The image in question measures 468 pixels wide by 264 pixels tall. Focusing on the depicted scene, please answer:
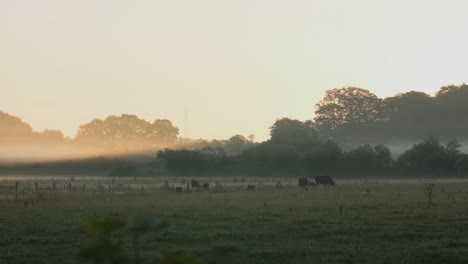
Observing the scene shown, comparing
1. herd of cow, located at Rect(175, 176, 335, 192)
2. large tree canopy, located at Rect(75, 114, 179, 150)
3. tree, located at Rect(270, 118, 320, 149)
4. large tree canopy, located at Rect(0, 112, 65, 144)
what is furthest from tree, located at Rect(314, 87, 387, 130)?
herd of cow, located at Rect(175, 176, 335, 192)

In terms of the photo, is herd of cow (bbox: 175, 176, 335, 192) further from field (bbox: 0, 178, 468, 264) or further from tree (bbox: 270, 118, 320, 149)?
tree (bbox: 270, 118, 320, 149)

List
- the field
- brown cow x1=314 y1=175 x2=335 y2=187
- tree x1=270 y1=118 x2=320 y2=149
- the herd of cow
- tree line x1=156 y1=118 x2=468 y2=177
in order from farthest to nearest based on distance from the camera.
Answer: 1. tree x1=270 y1=118 x2=320 y2=149
2. tree line x1=156 y1=118 x2=468 y2=177
3. brown cow x1=314 y1=175 x2=335 y2=187
4. the herd of cow
5. the field

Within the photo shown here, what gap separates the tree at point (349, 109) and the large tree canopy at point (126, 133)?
3256cm

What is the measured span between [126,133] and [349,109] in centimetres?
4422

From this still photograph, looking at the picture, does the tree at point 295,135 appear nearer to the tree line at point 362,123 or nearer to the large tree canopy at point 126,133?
the tree line at point 362,123

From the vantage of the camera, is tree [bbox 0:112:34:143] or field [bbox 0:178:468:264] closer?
field [bbox 0:178:468:264]

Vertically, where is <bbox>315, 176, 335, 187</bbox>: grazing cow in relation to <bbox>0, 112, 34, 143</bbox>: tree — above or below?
below

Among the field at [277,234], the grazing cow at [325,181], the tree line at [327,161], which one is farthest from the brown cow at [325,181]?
the tree line at [327,161]

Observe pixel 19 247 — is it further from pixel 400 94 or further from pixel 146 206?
pixel 400 94

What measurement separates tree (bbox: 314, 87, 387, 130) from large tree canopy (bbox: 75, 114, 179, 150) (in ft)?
107

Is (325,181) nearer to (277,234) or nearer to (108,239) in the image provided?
(277,234)

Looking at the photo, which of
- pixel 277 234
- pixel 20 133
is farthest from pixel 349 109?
pixel 277 234

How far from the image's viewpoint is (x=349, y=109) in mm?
115938

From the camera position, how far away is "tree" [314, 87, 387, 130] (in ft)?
375
